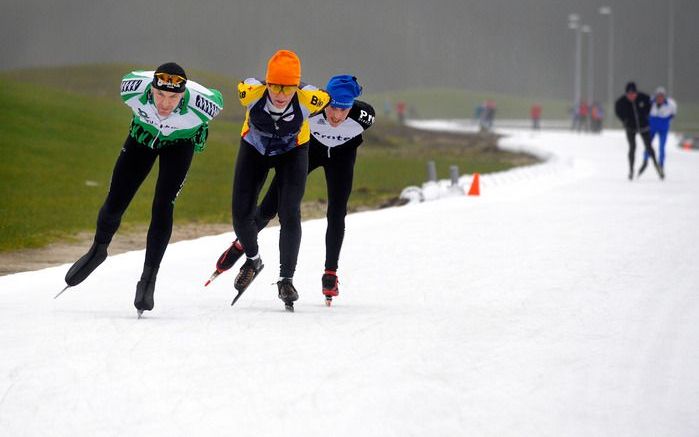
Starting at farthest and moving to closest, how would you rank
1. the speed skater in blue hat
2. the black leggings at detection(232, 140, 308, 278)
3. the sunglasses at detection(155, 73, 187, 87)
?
1. the speed skater in blue hat
2. the black leggings at detection(232, 140, 308, 278)
3. the sunglasses at detection(155, 73, 187, 87)

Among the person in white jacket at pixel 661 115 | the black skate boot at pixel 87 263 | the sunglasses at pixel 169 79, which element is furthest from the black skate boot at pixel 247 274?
the person in white jacket at pixel 661 115

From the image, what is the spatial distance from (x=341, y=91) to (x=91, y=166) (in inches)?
825

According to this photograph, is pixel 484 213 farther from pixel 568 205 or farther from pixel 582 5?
pixel 582 5

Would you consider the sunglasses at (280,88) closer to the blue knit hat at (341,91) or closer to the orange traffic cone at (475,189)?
the blue knit hat at (341,91)

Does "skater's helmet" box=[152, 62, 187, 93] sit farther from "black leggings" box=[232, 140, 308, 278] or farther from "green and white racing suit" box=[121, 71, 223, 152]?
"black leggings" box=[232, 140, 308, 278]

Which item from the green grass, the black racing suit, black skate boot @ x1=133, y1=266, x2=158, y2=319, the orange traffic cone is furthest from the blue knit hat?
the orange traffic cone

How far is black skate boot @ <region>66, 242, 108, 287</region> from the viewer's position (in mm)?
8734

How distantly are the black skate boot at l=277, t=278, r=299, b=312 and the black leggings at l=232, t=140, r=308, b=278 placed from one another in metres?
0.05

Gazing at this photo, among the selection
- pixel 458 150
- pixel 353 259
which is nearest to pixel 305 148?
pixel 353 259

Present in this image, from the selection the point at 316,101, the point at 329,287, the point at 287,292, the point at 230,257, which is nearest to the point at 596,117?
the point at 230,257

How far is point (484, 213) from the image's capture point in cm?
1708

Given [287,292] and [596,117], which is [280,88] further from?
[596,117]

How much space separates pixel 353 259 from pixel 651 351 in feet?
15.4

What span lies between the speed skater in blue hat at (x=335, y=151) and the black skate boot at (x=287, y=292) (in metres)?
0.45
